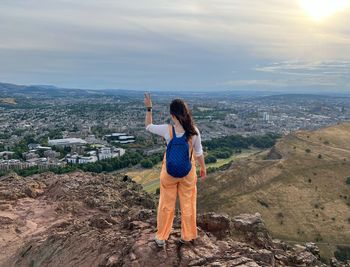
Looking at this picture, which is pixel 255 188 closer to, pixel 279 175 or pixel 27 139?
pixel 279 175

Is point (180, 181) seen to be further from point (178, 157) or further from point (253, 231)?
point (253, 231)

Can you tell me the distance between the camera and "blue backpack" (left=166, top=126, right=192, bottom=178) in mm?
8602

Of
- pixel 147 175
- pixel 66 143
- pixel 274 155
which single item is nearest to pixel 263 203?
pixel 274 155

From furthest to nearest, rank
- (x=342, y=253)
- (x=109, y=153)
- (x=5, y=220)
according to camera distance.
→ (x=109, y=153) < (x=342, y=253) < (x=5, y=220)

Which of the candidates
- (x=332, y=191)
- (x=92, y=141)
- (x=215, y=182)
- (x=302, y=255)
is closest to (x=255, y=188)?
(x=215, y=182)

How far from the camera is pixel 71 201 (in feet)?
56.6

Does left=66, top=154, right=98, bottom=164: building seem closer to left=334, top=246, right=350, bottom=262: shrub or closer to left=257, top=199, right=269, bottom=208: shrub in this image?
left=257, top=199, right=269, bottom=208: shrub

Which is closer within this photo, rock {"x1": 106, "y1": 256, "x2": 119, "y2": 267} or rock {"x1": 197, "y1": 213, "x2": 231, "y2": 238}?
rock {"x1": 106, "y1": 256, "x2": 119, "y2": 267}

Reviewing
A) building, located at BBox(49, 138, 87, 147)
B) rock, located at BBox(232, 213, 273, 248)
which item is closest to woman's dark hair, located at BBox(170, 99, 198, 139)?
rock, located at BBox(232, 213, 273, 248)

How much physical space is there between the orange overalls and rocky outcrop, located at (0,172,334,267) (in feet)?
1.12

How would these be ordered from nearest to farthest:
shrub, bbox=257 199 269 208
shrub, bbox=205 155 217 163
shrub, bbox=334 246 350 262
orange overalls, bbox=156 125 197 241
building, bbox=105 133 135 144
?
orange overalls, bbox=156 125 197 241 → shrub, bbox=334 246 350 262 → shrub, bbox=257 199 269 208 → shrub, bbox=205 155 217 163 → building, bbox=105 133 135 144

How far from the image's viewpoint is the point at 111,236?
10.5m

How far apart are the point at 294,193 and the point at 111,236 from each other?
108ft

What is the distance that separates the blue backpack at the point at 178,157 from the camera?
28.2 feet
